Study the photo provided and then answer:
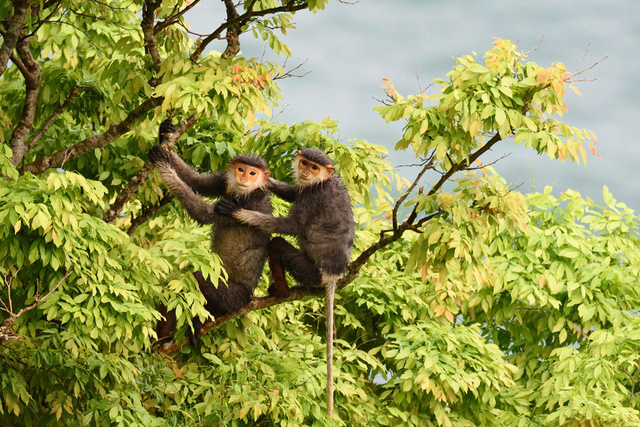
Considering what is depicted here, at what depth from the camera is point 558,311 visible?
8.84 m

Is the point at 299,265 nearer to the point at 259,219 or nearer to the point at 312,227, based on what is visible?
the point at 312,227

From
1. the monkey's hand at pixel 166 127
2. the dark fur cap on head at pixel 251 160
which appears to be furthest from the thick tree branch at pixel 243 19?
the dark fur cap on head at pixel 251 160

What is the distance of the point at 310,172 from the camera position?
20.9 feet

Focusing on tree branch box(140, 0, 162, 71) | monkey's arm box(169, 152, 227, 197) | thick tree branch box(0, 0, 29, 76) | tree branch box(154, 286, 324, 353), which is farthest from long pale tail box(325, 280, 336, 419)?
thick tree branch box(0, 0, 29, 76)

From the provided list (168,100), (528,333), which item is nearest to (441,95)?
(168,100)

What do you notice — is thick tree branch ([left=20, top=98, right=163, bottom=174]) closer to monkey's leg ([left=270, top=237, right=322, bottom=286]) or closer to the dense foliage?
the dense foliage

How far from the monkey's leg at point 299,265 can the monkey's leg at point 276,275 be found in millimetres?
23

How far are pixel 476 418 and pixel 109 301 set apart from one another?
416cm

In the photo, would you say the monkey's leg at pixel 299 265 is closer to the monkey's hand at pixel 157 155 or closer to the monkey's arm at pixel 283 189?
the monkey's arm at pixel 283 189

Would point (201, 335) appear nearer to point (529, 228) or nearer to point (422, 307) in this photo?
point (422, 307)

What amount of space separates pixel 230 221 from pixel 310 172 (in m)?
0.74

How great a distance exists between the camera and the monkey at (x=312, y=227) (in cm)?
636

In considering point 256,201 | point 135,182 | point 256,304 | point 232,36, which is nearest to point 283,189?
point 256,201

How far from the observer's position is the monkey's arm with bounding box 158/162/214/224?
6.30 meters
